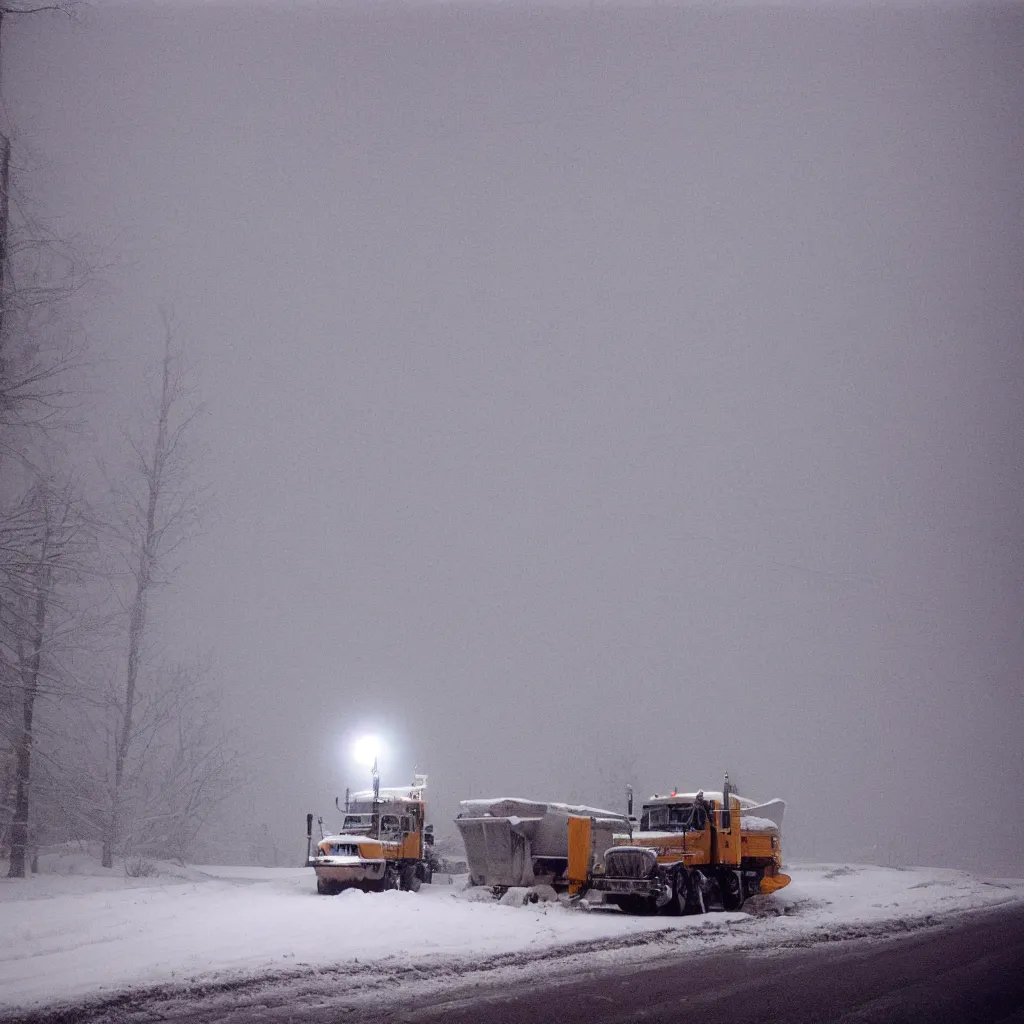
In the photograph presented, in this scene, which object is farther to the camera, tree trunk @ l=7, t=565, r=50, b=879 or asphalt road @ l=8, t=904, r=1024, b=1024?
tree trunk @ l=7, t=565, r=50, b=879

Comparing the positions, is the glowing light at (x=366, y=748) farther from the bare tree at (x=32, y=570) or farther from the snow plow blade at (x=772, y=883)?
the bare tree at (x=32, y=570)

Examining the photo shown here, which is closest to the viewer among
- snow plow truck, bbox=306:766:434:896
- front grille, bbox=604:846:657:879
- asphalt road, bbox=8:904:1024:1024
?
asphalt road, bbox=8:904:1024:1024

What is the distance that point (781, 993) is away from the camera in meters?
9.62

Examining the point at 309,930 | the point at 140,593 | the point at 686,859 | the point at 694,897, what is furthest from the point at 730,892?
the point at 140,593

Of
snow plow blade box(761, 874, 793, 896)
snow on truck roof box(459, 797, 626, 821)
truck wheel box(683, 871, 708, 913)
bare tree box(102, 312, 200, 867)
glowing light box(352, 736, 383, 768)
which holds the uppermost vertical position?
bare tree box(102, 312, 200, 867)

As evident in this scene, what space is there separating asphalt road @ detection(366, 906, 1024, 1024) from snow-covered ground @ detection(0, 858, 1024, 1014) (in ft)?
5.26

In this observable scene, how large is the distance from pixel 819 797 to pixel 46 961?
321 ft

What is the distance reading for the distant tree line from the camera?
1148cm

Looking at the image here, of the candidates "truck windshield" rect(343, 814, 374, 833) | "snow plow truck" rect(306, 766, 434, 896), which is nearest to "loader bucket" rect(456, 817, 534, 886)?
"snow plow truck" rect(306, 766, 434, 896)

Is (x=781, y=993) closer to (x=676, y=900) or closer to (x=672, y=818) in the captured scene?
(x=676, y=900)

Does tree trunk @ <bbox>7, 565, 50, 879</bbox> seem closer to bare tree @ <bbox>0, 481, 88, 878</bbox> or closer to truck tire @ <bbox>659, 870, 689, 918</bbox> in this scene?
bare tree @ <bbox>0, 481, 88, 878</bbox>

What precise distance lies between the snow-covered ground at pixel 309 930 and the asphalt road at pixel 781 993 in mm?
1602

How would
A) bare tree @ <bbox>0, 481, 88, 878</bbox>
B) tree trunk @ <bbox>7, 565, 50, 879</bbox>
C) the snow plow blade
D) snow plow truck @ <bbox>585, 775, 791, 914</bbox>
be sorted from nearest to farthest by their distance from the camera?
1. bare tree @ <bbox>0, 481, 88, 878</bbox>
2. tree trunk @ <bbox>7, 565, 50, 879</bbox>
3. snow plow truck @ <bbox>585, 775, 791, 914</bbox>
4. the snow plow blade

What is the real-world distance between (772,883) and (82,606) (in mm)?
19162
